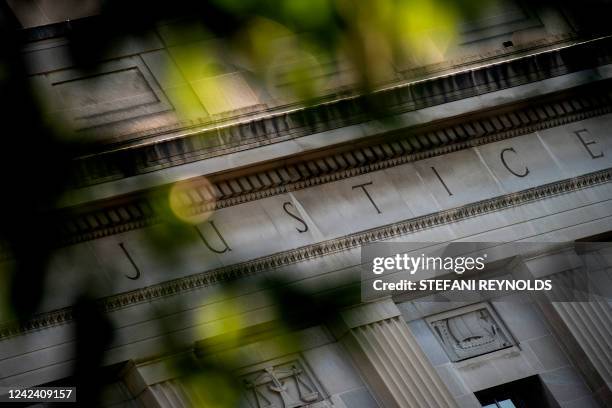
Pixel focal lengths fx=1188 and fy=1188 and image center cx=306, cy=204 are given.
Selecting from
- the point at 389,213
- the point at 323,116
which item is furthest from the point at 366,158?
the point at 323,116

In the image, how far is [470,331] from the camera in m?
13.6

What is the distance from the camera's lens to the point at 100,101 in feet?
42.2

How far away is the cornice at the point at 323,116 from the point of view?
12733mm

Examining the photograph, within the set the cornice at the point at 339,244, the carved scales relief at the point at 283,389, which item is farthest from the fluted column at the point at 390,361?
the cornice at the point at 339,244

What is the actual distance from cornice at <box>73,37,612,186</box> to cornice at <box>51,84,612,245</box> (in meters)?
0.32

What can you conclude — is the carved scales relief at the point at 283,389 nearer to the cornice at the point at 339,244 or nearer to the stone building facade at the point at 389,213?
the stone building facade at the point at 389,213

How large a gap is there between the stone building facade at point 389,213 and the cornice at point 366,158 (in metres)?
0.02

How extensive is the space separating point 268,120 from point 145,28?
969 cm

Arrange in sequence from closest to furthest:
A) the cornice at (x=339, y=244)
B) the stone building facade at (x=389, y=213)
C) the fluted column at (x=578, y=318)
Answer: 1. the cornice at (x=339, y=244)
2. the stone building facade at (x=389, y=213)
3. the fluted column at (x=578, y=318)

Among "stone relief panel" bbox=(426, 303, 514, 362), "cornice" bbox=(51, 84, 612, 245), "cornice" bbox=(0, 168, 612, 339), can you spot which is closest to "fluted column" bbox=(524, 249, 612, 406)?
"stone relief panel" bbox=(426, 303, 514, 362)

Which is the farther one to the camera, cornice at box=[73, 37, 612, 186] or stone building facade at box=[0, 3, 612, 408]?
cornice at box=[73, 37, 612, 186]

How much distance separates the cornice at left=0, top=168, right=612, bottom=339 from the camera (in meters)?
11.8

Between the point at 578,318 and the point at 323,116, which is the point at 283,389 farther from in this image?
the point at 578,318

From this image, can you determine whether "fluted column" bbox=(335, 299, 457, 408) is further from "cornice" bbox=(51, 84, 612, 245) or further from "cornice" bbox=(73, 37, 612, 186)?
"cornice" bbox=(73, 37, 612, 186)
